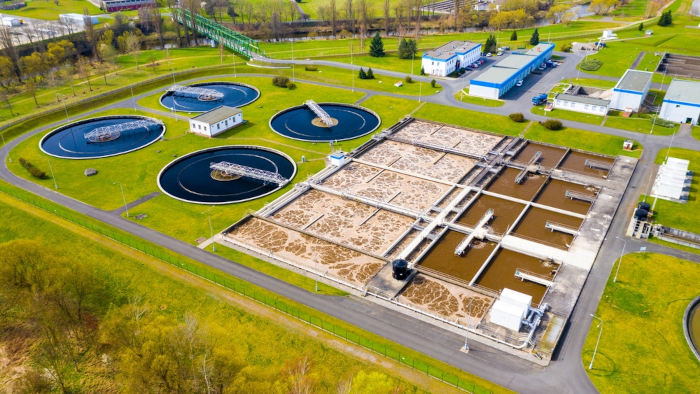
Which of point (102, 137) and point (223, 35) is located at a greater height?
point (223, 35)

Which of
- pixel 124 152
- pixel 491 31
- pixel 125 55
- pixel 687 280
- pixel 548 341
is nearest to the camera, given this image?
pixel 548 341

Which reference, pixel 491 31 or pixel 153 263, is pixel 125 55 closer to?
pixel 153 263

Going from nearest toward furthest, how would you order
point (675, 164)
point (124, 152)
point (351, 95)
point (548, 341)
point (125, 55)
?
point (548, 341)
point (675, 164)
point (124, 152)
point (351, 95)
point (125, 55)

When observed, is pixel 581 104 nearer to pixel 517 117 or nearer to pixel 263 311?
pixel 517 117

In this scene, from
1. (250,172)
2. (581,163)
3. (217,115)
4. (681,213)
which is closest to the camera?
(681,213)

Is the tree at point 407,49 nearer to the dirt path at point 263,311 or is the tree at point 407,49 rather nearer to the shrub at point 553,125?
the shrub at point 553,125

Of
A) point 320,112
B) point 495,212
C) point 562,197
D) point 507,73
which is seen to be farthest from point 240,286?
point 507,73

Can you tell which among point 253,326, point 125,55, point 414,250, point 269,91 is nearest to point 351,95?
point 269,91

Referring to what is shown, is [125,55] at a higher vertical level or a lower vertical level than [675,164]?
higher
